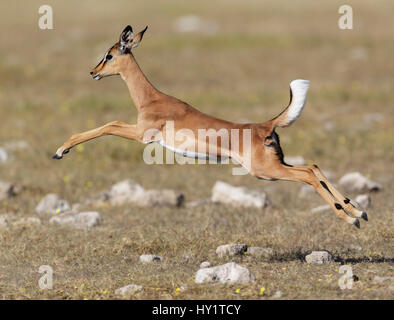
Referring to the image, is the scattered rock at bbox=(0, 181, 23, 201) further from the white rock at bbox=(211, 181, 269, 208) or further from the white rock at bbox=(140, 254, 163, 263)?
the white rock at bbox=(140, 254, 163, 263)

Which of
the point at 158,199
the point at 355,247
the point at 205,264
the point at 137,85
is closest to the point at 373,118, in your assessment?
the point at 158,199

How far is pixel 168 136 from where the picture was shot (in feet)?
24.0

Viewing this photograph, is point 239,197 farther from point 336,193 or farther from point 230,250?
point 336,193

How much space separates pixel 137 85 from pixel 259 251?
7.77ft

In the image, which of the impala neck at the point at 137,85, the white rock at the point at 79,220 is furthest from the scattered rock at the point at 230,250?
the white rock at the point at 79,220

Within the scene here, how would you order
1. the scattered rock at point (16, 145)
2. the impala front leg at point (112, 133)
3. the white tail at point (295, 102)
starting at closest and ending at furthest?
the white tail at point (295, 102) < the impala front leg at point (112, 133) < the scattered rock at point (16, 145)

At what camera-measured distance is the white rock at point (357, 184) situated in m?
11.9

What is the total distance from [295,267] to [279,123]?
150 cm

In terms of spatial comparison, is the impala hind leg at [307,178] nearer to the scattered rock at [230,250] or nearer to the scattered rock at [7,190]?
the scattered rock at [230,250]

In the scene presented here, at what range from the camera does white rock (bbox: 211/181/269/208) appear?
11.0 metres

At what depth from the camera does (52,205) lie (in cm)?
1091

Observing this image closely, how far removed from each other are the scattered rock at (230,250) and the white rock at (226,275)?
1.26 meters

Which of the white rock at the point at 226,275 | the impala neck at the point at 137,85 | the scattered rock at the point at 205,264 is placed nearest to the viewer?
the white rock at the point at 226,275
